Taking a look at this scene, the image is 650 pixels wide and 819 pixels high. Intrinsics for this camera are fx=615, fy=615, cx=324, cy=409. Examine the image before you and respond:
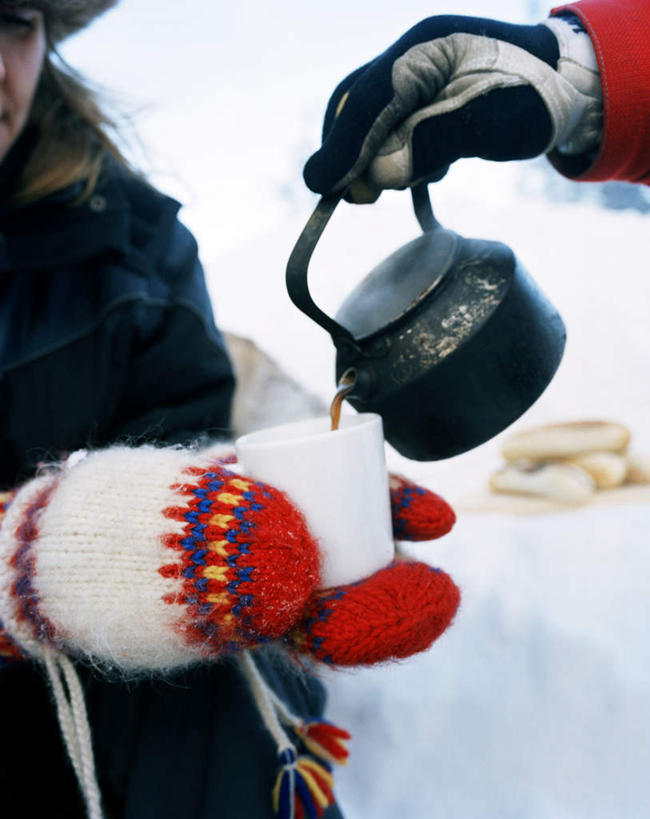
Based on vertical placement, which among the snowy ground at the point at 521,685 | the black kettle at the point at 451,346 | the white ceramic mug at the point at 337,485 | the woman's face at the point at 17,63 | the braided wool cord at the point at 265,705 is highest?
the woman's face at the point at 17,63

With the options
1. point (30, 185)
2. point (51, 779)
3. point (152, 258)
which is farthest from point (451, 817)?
point (30, 185)

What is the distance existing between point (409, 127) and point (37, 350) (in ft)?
2.03

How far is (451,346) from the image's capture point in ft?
1.66

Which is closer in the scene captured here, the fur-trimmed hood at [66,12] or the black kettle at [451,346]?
the black kettle at [451,346]

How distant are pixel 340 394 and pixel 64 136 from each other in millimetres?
748

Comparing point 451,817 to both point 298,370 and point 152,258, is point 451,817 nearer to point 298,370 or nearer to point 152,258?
point 152,258

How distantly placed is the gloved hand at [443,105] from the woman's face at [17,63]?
0.50 m

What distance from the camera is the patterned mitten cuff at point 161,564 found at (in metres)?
0.42

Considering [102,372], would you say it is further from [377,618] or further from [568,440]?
[568,440]

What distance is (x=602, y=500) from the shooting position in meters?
1.05

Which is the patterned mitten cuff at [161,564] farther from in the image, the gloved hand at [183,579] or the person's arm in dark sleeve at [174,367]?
the person's arm in dark sleeve at [174,367]

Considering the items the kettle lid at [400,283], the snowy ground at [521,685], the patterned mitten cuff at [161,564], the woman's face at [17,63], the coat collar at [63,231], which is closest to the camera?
the patterned mitten cuff at [161,564]

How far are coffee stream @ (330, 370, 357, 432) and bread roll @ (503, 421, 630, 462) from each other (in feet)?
2.40

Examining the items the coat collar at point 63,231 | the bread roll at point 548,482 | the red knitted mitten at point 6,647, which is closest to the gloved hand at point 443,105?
the red knitted mitten at point 6,647
